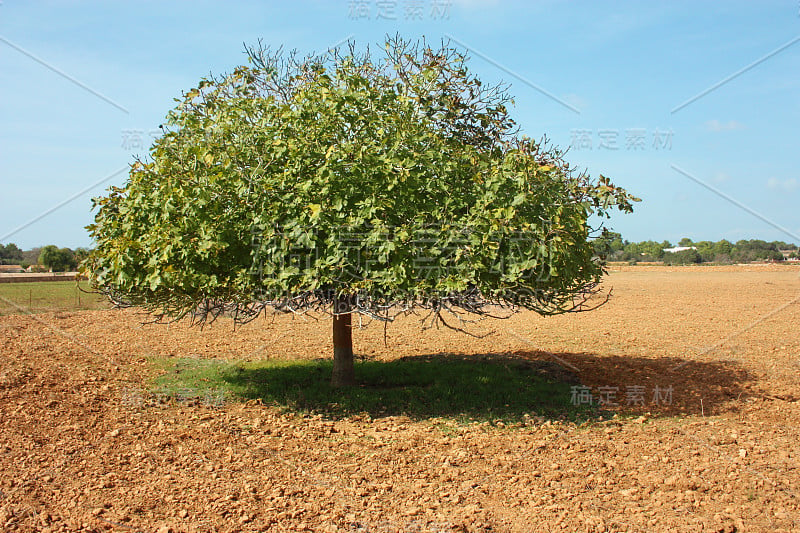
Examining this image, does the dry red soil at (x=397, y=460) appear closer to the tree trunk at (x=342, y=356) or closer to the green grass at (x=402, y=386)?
the green grass at (x=402, y=386)

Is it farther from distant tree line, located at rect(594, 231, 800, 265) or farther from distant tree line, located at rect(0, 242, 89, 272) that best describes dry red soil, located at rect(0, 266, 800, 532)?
distant tree line, located at rect(594, 231, 800, 265)

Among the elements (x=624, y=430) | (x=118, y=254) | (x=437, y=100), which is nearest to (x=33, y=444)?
(x=118, y=254)

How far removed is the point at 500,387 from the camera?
37.7ft

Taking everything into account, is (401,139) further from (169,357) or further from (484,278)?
(169,357)

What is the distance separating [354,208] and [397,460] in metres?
3.47

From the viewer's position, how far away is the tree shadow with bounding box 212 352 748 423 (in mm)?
10398

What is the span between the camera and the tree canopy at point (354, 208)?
8102mm

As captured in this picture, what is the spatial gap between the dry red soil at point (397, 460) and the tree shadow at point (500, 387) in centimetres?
11

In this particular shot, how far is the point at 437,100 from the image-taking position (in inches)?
361

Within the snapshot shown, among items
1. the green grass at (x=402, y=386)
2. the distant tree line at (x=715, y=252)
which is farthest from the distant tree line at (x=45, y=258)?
the distant tree line at (x=715, y=252)

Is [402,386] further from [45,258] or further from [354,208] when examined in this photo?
[45,258]

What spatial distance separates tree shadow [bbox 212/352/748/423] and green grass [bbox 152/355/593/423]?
0.02m

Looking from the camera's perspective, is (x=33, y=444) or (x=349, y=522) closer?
(x=349, y=522)

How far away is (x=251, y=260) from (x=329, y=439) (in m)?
2.88
